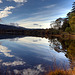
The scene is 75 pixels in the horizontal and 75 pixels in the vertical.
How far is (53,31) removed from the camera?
3593 inches

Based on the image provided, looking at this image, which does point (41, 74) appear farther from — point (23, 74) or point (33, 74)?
point (23, 74)

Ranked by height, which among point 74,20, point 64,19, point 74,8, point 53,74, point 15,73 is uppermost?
point 74,8

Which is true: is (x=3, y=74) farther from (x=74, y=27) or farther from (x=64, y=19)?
(x=64, y=19)

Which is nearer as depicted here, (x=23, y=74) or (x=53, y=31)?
(x=23, y=74)

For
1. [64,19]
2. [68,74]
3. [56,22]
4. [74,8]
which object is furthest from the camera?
[56,22]

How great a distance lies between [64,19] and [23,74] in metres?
81.8

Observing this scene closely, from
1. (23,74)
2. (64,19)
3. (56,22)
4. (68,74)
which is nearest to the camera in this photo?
(68,74)

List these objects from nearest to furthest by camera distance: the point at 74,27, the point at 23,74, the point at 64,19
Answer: the point at 23,74, the point at 74,27, the point at 64,19

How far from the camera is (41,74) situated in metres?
8.09

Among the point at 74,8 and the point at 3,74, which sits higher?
the point at 74,8

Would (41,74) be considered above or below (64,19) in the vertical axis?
below

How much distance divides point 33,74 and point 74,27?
46.9 metres

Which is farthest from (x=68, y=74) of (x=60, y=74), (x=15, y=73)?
(x=15, y=73)

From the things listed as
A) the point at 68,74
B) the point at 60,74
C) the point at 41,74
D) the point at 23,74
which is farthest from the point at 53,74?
the point at 23,74
